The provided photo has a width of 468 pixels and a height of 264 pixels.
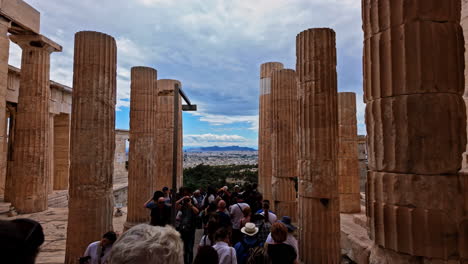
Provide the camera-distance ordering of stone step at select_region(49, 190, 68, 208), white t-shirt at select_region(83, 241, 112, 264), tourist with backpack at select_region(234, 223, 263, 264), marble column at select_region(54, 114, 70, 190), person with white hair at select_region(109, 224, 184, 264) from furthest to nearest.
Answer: marble column at select_region(54, 114, 70, 190)
stone step at select_region(49, 190, 68, 208)
tourist with backpack at select_region(234, 223, 263, 264)
white t-shirt at select_region(83, 241, 112, 264)
person with white hair at select_region(109, 224, 184, 264)

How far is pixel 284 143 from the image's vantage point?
39.9 ft

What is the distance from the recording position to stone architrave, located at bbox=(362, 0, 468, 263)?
322 centimetres

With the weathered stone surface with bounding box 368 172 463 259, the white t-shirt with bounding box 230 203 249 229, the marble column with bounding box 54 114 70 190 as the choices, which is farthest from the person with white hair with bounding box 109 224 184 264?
the marble column with bounding box 54 114 70 190

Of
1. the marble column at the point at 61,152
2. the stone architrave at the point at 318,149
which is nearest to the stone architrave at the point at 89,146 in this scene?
the stone architrave at the point at 318,149

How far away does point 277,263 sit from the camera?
3.85m

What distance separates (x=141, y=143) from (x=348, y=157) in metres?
11.1

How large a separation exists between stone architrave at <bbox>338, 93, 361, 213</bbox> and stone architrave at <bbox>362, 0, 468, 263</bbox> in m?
11.6

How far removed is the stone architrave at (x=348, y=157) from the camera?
1452 cm

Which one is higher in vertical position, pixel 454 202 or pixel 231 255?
pixel 454 202

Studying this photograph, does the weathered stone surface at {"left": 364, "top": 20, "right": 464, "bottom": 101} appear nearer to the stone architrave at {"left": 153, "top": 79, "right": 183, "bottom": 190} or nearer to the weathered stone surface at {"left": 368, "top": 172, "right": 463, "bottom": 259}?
the weathered stone surface at {"left": 368, "top": 172, "right": 463, "bottom": 259}

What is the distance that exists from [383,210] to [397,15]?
268 centimetres

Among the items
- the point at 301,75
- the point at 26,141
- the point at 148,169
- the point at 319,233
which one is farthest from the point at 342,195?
the point at 26,141

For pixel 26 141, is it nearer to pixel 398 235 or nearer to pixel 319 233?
pixel 319 233

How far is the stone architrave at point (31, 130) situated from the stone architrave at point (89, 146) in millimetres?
9971
